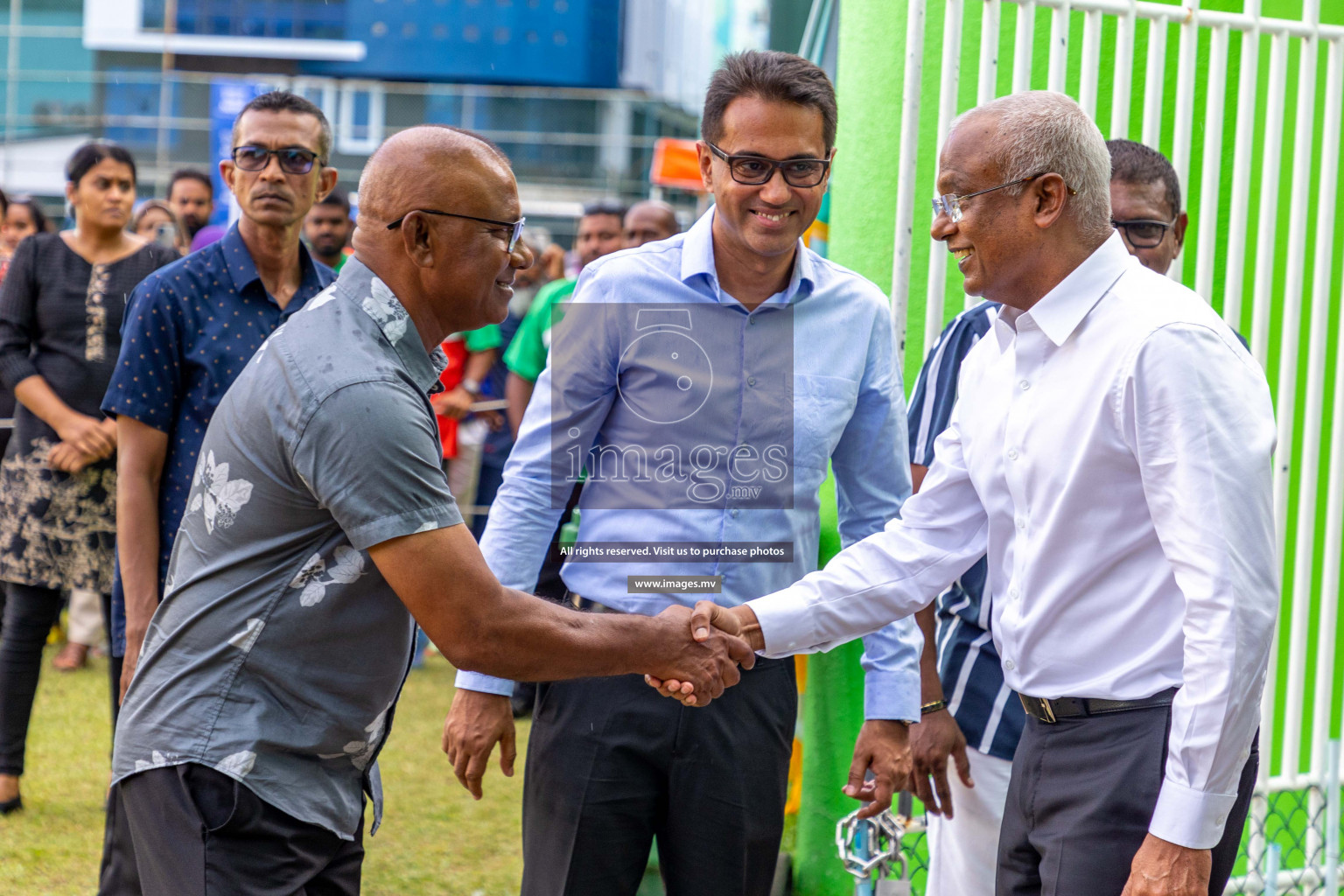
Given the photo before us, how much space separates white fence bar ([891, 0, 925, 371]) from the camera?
3434 millimetres

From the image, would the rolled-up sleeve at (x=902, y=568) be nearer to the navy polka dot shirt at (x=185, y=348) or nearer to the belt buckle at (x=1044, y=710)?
the belt buckle at (x=1044, y=710)

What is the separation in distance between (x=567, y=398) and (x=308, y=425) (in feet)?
2.39

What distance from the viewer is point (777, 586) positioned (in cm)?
273

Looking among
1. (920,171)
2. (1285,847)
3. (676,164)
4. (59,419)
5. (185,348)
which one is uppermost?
(676,164)

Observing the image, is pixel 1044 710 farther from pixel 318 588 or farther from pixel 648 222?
pixel 648 222

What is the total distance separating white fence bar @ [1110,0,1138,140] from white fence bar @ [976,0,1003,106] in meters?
0.42

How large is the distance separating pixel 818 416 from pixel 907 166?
3.62ft

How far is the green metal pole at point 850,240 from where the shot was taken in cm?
367

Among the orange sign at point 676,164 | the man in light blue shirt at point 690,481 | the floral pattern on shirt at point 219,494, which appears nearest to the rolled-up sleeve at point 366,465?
the floral pattern on shirt at point 219,494

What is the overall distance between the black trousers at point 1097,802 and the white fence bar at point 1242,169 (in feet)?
7.11

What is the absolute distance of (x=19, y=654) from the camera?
4.56 meters

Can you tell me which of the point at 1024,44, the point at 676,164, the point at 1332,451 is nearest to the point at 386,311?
the point at 1024,44

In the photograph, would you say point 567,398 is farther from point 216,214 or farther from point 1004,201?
point 216,214

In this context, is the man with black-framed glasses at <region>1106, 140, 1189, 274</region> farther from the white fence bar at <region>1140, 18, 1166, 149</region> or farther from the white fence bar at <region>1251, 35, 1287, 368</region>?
the white fence bar at <region>1251, 35, 1287, 368</region>
